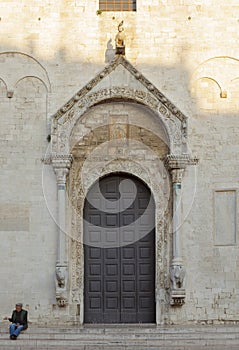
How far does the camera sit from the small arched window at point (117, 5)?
16609mm

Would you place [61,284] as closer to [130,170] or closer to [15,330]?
[15,330]

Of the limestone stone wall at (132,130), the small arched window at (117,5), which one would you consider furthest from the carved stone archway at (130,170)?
the small arched window at (117,5)

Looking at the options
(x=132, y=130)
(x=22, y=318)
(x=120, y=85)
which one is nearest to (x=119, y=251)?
(x=132, y=130)

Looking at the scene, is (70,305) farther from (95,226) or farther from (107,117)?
(107,117)

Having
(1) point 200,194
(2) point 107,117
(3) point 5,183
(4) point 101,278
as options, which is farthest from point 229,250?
(3) point 5,183

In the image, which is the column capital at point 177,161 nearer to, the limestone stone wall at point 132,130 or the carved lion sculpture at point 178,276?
the limestone stone wall at point 132,130

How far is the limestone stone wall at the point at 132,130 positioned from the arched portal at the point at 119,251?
769 mm

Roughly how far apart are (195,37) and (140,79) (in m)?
1.74

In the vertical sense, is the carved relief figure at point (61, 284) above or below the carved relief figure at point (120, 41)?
below

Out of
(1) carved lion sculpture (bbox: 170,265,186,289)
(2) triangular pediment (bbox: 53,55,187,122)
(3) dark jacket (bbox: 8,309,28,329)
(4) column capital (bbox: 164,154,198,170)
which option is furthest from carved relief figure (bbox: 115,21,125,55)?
(3) dark jacket (bbox: 8,309,28,329)

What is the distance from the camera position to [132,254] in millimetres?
16156

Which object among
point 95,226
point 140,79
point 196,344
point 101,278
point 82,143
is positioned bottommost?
point 196,344

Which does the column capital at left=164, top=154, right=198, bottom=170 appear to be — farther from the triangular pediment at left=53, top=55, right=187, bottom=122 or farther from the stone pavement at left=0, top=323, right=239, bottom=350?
the stone pavement at left=0, top=323, right=239, bottom=350

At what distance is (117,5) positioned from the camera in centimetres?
1666
